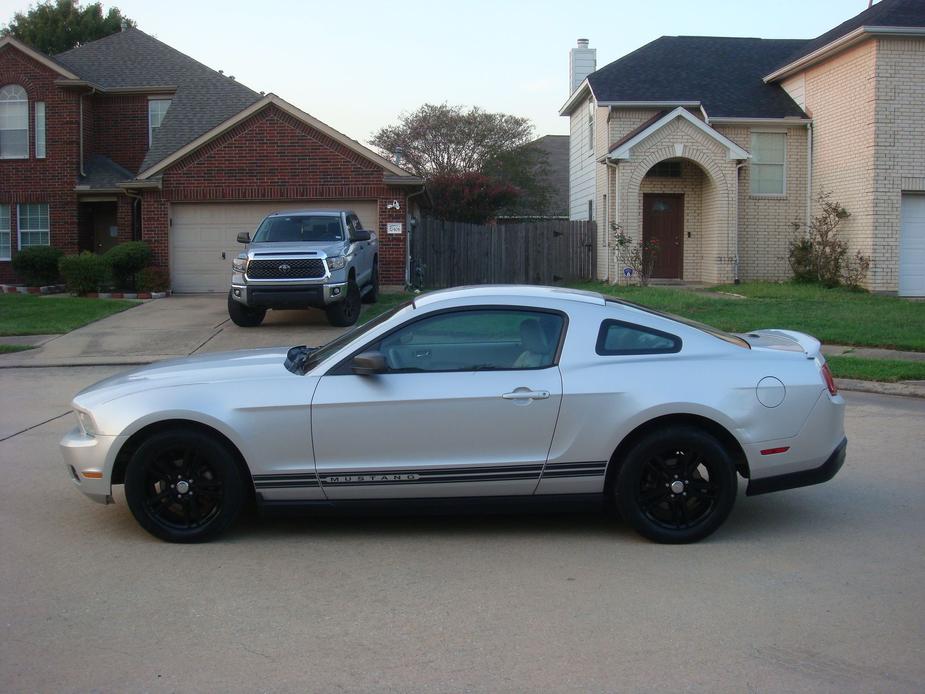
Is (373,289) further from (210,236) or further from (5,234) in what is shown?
(5,234)

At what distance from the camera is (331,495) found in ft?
18.5

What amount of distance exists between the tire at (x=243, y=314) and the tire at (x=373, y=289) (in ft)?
8.20

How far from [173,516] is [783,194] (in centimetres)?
2252

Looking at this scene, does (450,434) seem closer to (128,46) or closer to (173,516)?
(173,516)

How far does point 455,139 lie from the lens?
46938mm

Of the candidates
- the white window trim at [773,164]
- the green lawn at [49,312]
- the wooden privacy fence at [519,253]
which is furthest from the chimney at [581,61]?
the green lawn at [49,312]

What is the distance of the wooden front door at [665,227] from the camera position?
2581 centimetres

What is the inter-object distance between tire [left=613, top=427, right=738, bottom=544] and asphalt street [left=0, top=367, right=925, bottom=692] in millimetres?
152

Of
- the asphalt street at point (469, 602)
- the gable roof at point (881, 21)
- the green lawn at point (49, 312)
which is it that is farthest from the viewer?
the gable roof at point (881, 21)

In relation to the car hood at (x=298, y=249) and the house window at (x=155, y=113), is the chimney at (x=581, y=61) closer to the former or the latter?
the house window at (x=155, y=113)

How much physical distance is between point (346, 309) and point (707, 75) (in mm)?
14773

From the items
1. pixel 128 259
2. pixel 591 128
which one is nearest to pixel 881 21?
pixel 591 128

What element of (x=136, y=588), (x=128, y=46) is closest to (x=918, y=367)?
(x=136, y=588)

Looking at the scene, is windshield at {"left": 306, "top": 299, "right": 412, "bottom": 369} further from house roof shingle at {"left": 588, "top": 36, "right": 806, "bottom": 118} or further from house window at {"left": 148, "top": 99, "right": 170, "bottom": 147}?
house window at {"left": 148, "top": 99, "right": 170, "bottom": 147}
